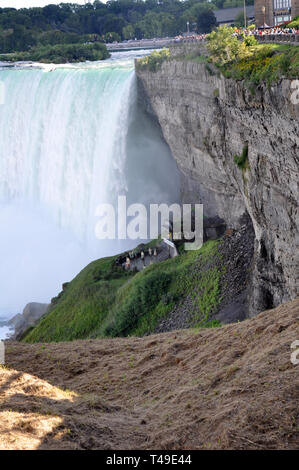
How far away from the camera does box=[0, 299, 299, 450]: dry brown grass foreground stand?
761 cm

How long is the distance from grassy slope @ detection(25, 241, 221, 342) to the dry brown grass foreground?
6.05m

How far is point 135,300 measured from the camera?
21.2m

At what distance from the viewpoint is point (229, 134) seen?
1983 cm

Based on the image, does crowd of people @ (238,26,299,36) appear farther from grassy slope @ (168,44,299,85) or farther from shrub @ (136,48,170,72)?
shrub @ (136,48,170,72)

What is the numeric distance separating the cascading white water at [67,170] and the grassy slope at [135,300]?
6.81 metres

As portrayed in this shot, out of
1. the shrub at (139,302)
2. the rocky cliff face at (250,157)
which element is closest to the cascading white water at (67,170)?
the rocky cliff face at (250,157)

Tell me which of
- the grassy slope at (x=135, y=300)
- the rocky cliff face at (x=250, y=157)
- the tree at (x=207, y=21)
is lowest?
the grassy slope at (x=135, y=300)

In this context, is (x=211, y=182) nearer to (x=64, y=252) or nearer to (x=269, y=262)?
(x=269, y=262)

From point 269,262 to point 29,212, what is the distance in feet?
81.8

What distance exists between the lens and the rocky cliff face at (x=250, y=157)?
48.8 ft

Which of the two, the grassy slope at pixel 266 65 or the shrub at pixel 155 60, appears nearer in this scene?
the grassy slope at pixel 266 65

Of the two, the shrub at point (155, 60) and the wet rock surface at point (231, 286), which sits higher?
the shrub at point (155, 60)

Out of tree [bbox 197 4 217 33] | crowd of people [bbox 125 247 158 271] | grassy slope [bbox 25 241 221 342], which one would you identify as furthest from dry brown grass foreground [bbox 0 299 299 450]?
tree [bbox 197 4 217 33]

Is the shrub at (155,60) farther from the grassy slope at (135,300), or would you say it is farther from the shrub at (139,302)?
the shrub at (139,302)
